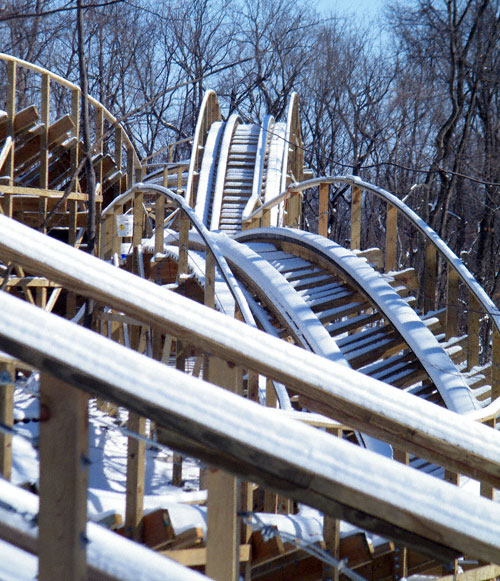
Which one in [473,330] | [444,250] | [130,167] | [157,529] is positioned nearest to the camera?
[157,529]

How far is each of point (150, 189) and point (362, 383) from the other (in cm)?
795

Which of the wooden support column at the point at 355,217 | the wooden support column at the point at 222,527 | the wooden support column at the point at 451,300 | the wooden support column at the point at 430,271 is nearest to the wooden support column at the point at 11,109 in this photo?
the wooden support column at the point at 355,217

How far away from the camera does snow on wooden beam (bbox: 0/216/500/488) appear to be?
148cm

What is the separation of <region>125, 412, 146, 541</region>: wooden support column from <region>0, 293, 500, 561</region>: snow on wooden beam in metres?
0.92

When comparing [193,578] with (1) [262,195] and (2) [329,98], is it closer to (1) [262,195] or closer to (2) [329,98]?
(1) [262,195]

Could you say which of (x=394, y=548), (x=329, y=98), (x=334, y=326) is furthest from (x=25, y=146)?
(x=329, y=98)

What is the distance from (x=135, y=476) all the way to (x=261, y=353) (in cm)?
89

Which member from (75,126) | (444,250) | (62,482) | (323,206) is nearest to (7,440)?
(62,482)

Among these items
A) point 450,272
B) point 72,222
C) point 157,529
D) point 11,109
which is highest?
point 11,109

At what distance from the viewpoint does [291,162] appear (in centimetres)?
2258

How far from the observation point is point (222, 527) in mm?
1262

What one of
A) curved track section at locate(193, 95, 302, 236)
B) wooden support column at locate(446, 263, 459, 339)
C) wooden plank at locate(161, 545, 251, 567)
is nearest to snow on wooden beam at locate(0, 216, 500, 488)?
wooden plank at locate(161, 545, 251, 567)

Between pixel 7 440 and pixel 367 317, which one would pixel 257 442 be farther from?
pixel 367 317

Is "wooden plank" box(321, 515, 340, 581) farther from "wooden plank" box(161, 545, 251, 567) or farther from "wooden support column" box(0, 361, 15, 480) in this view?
"wooden support column" box(0, 361, 15, 480)
